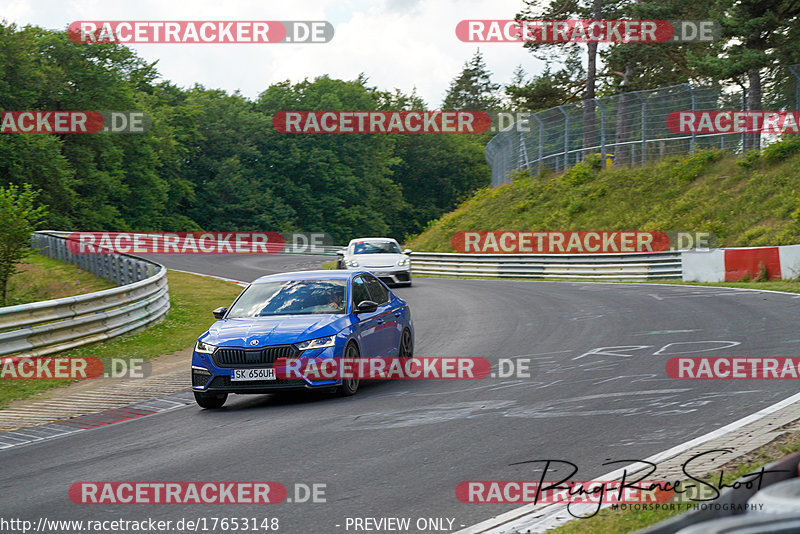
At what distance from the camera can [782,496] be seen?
323 centimetres

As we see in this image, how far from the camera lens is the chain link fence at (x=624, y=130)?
108 feet

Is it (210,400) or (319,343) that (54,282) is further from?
(319,343)

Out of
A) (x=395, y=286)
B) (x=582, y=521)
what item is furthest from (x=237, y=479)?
(x=395, y=286)

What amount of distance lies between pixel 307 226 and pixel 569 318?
73395mm

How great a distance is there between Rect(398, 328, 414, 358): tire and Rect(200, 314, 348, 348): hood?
1698mm

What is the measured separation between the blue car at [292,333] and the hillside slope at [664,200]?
20023 mm

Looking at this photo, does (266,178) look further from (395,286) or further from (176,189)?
(395,286)

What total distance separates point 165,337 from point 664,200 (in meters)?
25.3

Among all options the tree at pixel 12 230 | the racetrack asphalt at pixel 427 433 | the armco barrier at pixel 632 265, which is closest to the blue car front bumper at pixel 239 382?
the racetrack asphalt at pixel 427 433

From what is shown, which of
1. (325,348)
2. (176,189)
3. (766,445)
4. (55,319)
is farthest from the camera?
(176,189)

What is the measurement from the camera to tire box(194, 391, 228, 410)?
959cm
